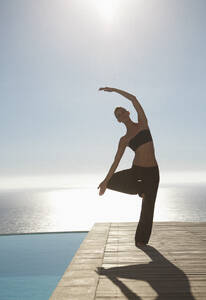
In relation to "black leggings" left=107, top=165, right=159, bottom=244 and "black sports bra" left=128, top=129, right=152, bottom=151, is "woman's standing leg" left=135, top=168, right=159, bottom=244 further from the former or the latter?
"black sports bra" left=128, top=129, right=152, bottom=151

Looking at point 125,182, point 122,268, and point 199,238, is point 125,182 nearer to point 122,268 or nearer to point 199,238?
point 122,268

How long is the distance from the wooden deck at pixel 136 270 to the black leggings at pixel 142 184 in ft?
1.71

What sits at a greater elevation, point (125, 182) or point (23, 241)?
point (125, 182)

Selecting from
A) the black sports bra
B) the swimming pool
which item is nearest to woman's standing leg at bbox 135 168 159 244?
the black sports bra

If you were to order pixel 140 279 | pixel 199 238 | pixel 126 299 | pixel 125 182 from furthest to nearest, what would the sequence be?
pixel 199 238
pixel 125 182
pixel 140 279
pixel 126 299

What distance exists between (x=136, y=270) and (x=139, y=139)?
6.53ft

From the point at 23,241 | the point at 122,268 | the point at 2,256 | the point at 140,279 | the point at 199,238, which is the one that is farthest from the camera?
the point at 23,241

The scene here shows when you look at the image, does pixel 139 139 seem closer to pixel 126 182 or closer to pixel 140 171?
pixel 140 171

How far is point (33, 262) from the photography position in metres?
7.68

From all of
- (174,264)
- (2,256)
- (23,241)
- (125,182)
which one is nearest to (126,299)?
(174,264)

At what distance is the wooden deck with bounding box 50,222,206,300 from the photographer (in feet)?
8.20

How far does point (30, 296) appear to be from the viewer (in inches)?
216

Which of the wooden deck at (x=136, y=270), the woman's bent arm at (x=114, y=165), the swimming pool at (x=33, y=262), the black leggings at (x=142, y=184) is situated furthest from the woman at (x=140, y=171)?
the swimming pool at (x=33, y=262)

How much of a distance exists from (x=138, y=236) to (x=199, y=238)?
4.44ft
